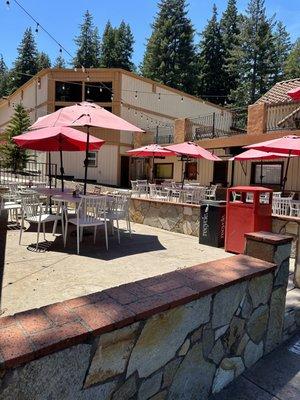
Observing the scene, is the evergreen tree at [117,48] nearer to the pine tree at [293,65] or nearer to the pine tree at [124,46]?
the pine tree at [124,46]

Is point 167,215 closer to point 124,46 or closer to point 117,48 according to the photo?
point 117,48

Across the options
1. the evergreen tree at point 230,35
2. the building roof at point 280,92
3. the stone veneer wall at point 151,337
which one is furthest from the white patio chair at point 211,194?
the evergreen tree at point 230,35

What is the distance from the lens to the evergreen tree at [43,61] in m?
48.9

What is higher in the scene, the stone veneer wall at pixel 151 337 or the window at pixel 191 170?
Answer: the window at pixel 191 170

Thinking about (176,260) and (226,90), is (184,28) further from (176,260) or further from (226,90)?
(176,260)

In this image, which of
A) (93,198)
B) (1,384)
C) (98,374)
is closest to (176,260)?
(93,198)

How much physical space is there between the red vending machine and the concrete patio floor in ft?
1.11

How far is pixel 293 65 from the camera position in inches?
1448

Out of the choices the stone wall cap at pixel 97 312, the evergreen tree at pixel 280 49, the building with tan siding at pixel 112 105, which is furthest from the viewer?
the evergreen tree at pixel 280 49

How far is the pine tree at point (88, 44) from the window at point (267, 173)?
35.1 m

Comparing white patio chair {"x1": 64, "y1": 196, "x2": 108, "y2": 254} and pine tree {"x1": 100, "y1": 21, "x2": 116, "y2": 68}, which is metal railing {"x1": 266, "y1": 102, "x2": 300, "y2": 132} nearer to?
white patio chair {"x1": 64, "y1": 196, "x2": 108, "y2": 254}

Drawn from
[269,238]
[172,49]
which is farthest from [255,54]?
[269,238]

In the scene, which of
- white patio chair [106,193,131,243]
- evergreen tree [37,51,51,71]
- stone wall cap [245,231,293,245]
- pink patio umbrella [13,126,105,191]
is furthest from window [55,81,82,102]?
evergreen tree [37,51,51,71]

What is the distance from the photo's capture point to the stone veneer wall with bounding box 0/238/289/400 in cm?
156
